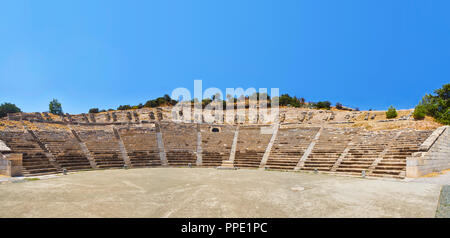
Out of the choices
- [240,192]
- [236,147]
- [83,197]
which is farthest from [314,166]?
[83,197]

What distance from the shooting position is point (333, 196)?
9.51 metres

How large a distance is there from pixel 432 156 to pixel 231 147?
18.9 m

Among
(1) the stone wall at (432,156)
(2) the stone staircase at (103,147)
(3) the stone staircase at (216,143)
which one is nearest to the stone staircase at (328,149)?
(1) the stone wall at (432,156)

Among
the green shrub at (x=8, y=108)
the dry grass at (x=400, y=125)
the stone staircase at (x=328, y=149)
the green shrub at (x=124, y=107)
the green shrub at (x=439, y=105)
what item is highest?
the green shrub at (x=124, y=107)

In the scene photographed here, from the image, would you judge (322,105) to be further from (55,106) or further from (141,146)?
(55,106)

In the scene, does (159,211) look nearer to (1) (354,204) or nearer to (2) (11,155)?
(1) (354,204)

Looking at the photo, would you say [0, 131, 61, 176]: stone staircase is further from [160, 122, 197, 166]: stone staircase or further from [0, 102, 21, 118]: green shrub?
[0, 102, 21, 118]: green shrub

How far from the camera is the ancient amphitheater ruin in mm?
17203

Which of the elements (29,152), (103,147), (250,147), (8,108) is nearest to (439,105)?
(250,147)

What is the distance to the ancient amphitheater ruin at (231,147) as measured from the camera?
17.2 meters

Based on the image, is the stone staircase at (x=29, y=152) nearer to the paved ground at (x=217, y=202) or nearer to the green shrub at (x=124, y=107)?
the paved ground at (x=217, y=202)

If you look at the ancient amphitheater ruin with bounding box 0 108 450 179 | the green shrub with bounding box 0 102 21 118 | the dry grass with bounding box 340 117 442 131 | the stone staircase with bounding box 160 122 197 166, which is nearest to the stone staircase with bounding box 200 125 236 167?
the ancient amphitheater ruin with bounding box 0 108 450 179

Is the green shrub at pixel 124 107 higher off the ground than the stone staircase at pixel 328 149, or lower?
higher

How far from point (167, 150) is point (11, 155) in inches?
539
